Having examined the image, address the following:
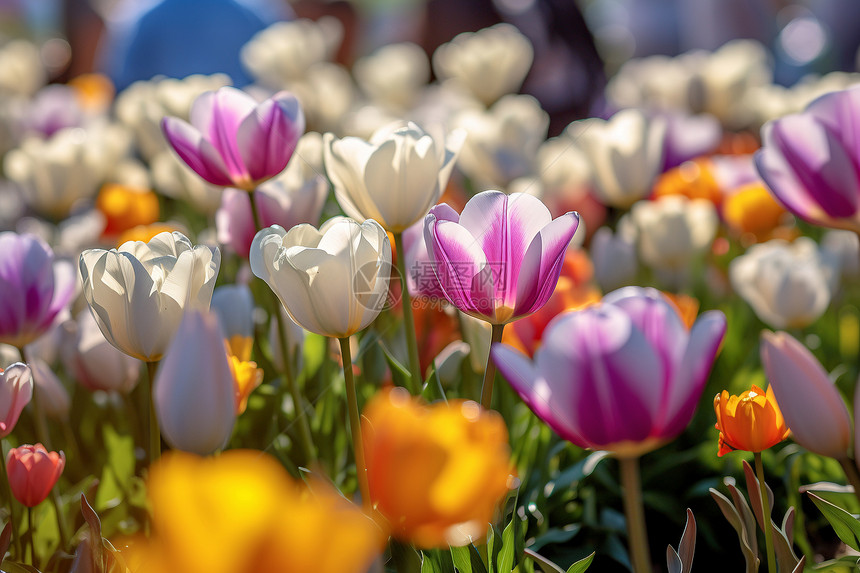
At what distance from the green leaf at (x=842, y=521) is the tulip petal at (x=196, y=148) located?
0.45 meters

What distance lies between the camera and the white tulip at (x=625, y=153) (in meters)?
0.99

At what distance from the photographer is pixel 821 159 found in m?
0.45

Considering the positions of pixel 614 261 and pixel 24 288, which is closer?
pixel 24 288

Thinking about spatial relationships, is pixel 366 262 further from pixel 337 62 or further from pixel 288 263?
pixel 337 62

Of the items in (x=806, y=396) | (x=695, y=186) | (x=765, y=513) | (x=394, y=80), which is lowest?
(x=394, y=80)

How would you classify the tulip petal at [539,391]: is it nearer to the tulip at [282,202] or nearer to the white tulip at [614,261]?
the tulip at [282,202]

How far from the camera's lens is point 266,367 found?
28.7 inches

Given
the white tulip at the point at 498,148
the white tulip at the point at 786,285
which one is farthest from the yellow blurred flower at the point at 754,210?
the white tulip at the point at 498,148

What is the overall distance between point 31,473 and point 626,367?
0.34 meters

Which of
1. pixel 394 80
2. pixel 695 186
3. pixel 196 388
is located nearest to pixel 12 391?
pixel 196 388

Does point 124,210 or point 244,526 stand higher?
point 244,526

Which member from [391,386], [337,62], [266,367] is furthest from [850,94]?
[337,62]

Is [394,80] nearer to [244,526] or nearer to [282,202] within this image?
[282,202]

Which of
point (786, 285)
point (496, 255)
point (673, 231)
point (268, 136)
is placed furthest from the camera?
point (673, 231)
